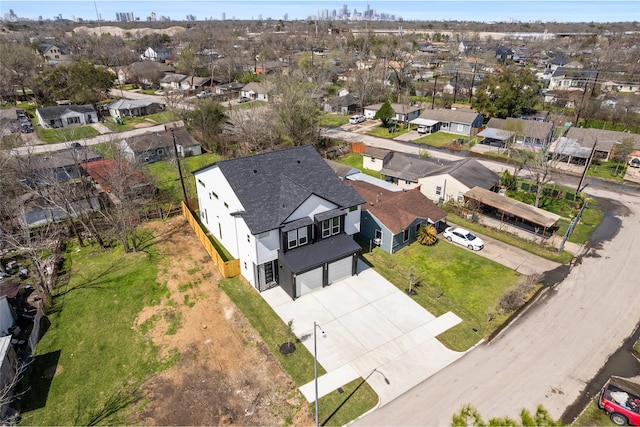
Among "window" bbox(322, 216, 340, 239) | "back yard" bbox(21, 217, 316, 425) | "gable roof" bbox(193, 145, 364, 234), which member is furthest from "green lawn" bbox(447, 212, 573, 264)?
"back yard" bbox(21, 217, 316, 425)

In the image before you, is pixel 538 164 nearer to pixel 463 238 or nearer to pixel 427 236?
pixel 463 238

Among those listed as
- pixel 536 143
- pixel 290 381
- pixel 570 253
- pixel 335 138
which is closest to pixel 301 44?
pixel 335 138

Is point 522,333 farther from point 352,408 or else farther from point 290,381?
point 290,381

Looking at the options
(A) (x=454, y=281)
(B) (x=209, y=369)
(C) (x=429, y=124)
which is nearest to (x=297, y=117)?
(C) (x=429, y=124)

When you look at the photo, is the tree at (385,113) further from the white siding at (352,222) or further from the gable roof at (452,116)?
the white siding at (352,222)

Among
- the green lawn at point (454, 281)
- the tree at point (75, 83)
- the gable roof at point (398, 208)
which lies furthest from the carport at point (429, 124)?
the tree at point (75, 83)

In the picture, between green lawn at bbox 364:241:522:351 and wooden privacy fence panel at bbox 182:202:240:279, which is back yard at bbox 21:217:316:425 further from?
green lawn at bbox 364:241:522:351
